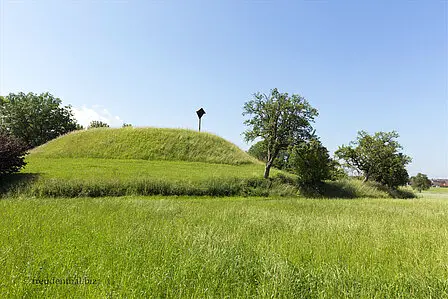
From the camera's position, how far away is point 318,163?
29.4m

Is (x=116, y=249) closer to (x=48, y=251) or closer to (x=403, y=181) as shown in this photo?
(x=48, y=251)

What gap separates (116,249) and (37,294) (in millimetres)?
1756

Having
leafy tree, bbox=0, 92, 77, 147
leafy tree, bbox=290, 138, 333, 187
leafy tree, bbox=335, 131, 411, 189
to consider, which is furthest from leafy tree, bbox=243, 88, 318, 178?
leafy tree, bbox=0, 92, 77, 147

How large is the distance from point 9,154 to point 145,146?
20239mm

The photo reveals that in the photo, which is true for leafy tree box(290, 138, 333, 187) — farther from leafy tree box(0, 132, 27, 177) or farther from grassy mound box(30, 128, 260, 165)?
leafy tree box(0, 132, 27, 177)

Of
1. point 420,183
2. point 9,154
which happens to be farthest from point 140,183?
point 420,183

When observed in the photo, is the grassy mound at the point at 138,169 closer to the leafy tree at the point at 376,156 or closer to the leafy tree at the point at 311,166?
the leafy tree at the point at 311,166

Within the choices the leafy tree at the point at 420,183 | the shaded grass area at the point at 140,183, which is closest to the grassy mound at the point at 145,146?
the shaded grass area at the point at 140,183

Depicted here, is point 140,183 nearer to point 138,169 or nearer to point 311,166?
point 138,169

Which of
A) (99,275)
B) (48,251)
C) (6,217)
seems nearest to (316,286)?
(99,275)

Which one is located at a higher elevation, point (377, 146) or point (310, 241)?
point (377, 146)

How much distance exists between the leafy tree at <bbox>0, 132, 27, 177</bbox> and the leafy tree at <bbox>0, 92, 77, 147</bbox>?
1521 inches

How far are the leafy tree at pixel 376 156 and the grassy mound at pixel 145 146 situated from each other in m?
17.3

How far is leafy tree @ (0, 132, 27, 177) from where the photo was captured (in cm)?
2002
